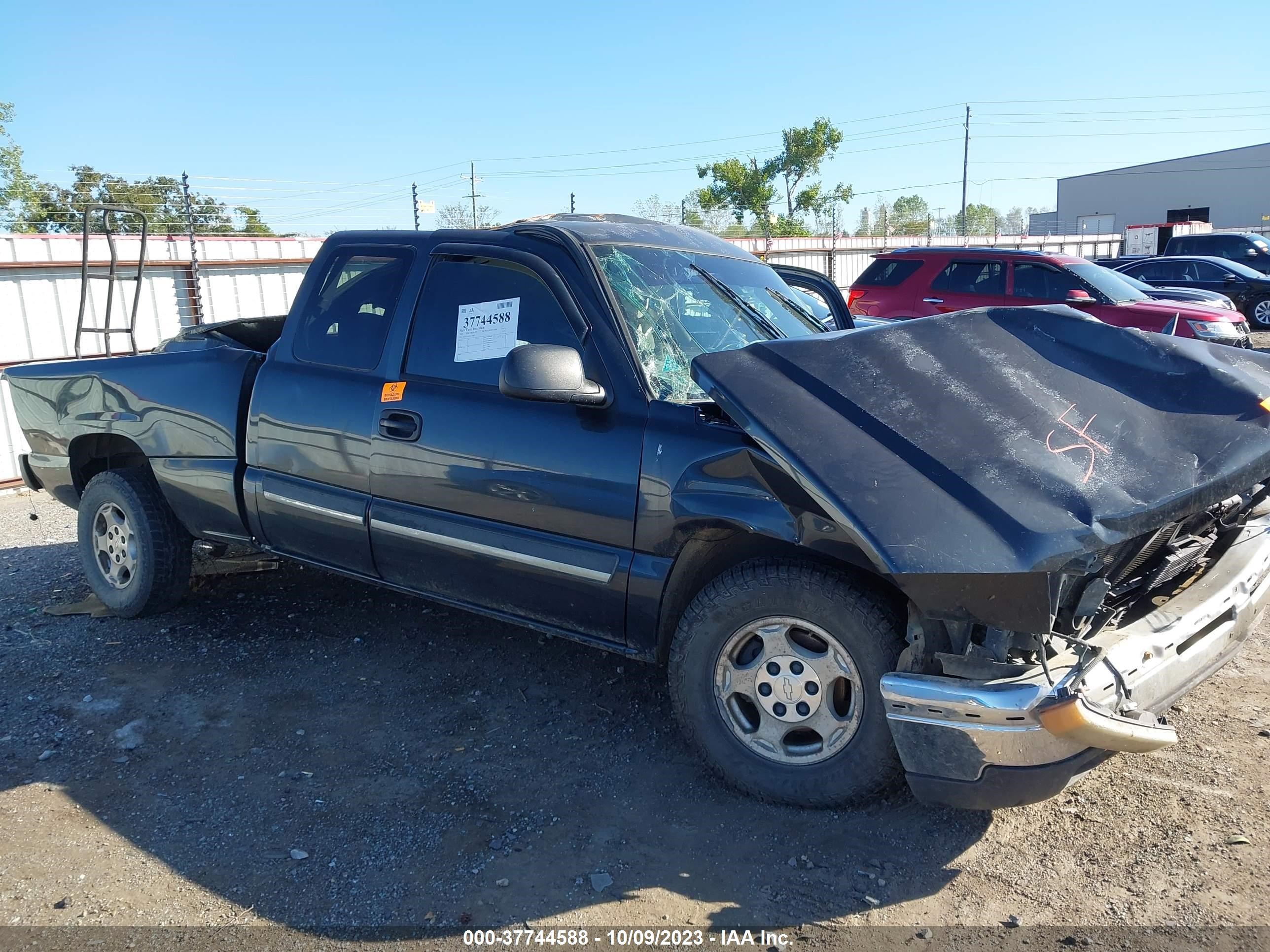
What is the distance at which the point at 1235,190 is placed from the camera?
57.6m

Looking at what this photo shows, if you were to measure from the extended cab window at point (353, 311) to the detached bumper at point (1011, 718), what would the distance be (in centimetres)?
263

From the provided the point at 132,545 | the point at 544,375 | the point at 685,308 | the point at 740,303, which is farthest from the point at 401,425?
the point at 132,545

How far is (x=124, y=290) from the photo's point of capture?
35.7ft

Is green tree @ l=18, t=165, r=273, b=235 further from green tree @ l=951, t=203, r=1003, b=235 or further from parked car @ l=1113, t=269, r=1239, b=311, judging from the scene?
green tree @ l=951, t=203, r=1003, b=235

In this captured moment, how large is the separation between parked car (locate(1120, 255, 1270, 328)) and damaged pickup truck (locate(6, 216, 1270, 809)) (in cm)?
1740

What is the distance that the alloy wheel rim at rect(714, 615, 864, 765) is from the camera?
3082mm

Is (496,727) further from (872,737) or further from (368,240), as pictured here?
(368,240)

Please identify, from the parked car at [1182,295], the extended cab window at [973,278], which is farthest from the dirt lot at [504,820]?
the parked car at [1182,295]

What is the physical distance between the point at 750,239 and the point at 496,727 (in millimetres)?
21721

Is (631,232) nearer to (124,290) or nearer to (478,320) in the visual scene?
(478,320)

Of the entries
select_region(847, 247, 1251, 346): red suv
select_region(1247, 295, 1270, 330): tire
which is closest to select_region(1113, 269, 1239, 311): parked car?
select_region(847, 247, 1251, 346): red suv

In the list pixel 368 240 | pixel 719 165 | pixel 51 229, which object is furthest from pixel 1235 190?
pixel 368 240

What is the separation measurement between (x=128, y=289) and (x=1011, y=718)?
11208 millimetres

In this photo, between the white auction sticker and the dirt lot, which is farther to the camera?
the white auction sticker
